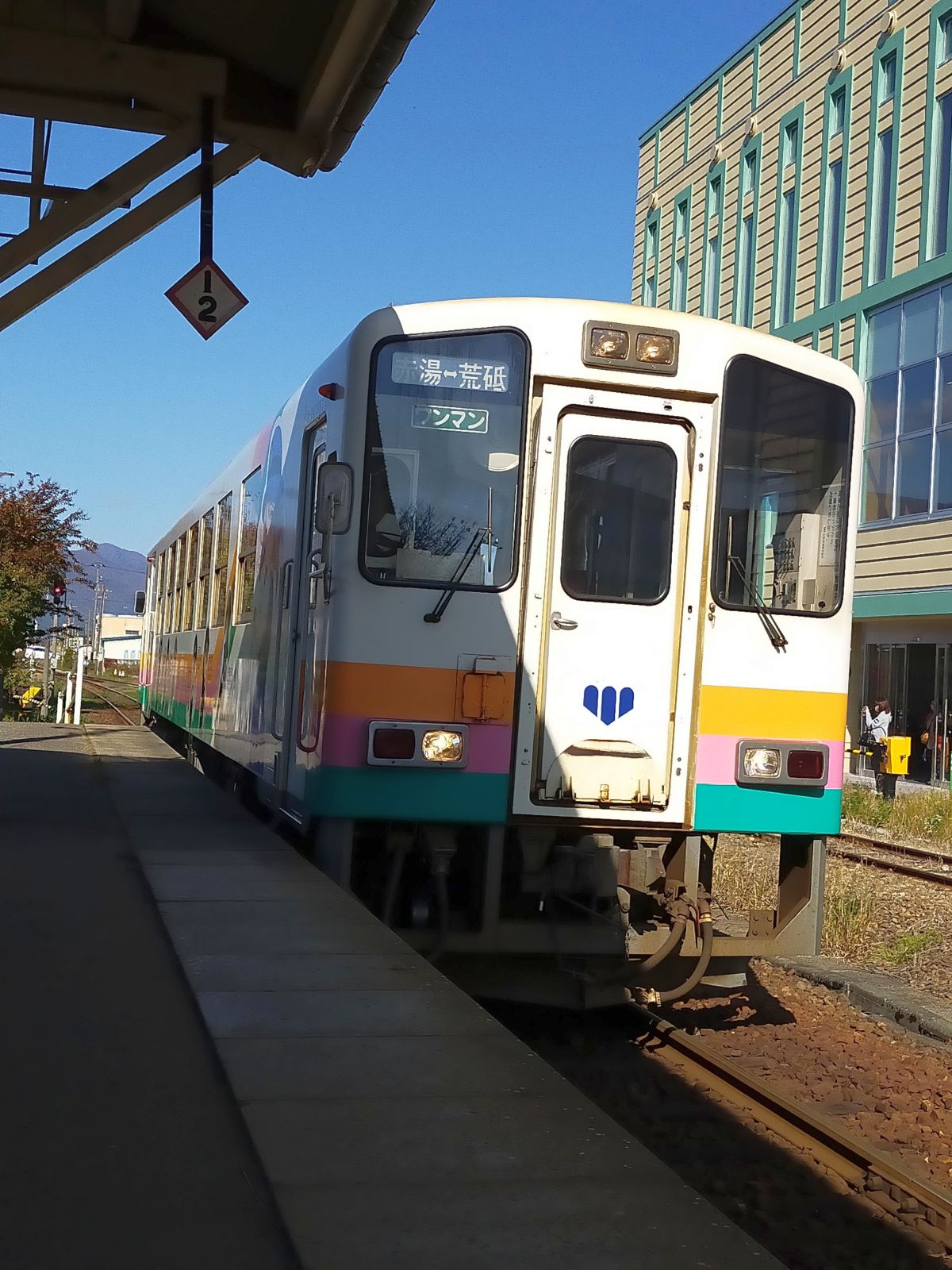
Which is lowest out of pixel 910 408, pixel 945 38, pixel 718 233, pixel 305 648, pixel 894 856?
pixel 894 856

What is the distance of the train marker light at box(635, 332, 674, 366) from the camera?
21.7 feet

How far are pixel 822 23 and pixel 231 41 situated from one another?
72.3ft

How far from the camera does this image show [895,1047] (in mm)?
7012

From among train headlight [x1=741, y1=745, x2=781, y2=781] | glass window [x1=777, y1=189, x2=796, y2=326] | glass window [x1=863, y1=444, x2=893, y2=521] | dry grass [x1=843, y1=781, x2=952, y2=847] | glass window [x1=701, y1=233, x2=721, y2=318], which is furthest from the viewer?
glass window [x1=701, y1=233, x2=721, y2=318]

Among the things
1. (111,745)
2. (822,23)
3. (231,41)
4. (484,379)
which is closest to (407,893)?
(484,379)

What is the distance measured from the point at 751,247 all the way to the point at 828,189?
3031 mm

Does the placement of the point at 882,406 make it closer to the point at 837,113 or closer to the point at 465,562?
the point at 837,113

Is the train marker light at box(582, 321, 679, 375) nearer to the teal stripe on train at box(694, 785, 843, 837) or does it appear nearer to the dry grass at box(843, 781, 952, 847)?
the teal stripe on train at box(694, 785, 843, 837)

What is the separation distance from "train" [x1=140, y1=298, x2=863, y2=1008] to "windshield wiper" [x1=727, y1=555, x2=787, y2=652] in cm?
1

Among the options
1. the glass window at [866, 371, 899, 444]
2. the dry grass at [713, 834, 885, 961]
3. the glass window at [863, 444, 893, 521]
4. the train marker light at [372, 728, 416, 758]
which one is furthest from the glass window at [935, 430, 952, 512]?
the train marker light at [372, 728, 416, 758]

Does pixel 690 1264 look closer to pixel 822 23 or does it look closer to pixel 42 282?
pixel 42 282

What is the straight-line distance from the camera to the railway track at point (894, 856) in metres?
12.5

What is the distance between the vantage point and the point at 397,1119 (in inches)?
144

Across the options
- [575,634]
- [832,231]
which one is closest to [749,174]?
[832,231]
